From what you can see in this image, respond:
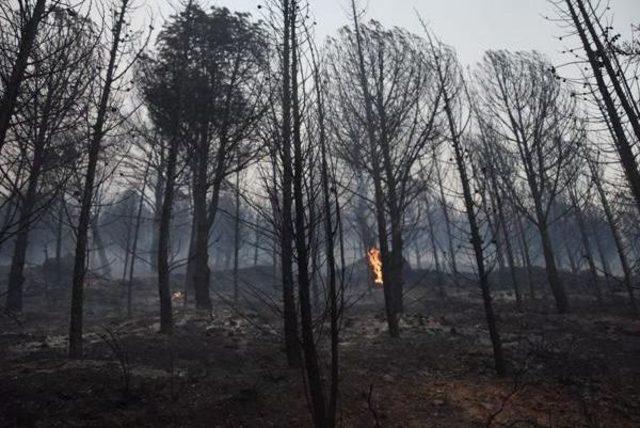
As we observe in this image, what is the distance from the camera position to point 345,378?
7.00m

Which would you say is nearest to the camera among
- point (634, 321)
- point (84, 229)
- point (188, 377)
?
point (188, 377)

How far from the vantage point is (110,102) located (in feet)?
25.5

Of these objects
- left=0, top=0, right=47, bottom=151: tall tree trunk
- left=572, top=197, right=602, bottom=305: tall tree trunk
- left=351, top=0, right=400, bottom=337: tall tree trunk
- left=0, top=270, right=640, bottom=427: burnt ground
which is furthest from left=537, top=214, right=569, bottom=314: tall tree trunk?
left=0, top=0, right=47, bottom=151: tall tree trunk

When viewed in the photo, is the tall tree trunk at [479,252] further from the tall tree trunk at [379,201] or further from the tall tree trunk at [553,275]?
the tall tree trunk at [553,275]

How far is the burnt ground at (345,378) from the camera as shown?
5.41m

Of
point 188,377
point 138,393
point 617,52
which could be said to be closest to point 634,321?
point 617,52

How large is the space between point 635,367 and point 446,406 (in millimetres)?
4399

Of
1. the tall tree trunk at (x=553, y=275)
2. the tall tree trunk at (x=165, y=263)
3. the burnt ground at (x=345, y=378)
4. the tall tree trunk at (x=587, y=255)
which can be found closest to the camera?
the burnt ground at (x=345, y=378)

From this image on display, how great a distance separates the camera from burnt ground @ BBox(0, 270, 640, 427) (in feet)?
17.7

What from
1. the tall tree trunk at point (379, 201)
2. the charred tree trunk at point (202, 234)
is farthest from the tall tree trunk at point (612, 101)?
the charred tree trunk at point (202, 234)

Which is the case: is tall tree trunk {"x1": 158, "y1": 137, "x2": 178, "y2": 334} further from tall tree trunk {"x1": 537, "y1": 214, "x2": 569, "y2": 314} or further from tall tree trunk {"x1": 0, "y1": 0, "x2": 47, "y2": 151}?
tall tree trunk {"x1": 537, "y1": 214, "x2": 569, "y2": 314}

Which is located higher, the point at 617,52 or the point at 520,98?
the point at 520,98

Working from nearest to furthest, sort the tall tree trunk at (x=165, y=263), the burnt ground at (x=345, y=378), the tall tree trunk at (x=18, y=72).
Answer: the tall tree trunk at (x=18, y=72), the burnt ground at (x=345, y=378), the tall tree trunk at (x=165, y=263)

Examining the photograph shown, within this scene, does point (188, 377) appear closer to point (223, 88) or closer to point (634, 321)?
point (223, 88)
